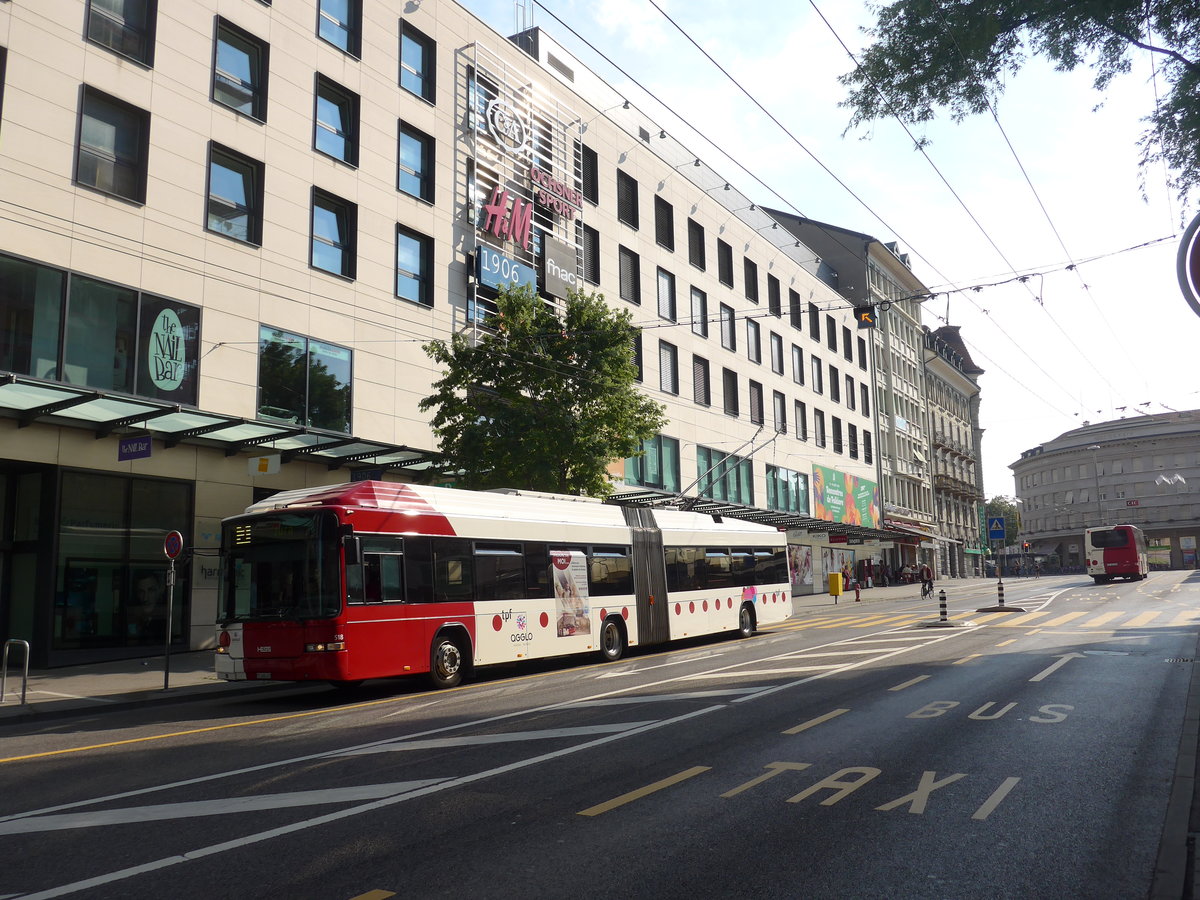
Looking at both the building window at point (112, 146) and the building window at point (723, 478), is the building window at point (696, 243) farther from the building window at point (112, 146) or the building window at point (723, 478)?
the building window at point (112, 146)

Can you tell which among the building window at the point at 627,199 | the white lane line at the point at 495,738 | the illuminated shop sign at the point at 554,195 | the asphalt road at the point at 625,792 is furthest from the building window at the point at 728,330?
the white lane line at the point at 495,738

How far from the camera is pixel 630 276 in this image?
3778cm

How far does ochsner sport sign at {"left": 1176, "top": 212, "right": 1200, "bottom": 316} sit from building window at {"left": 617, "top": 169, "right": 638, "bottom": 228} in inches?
1328

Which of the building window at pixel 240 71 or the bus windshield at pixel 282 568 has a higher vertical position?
the building window at pixel 240 71

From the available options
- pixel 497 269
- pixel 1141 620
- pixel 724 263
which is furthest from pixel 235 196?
pixel 724 263

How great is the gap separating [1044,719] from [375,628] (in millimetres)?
8755

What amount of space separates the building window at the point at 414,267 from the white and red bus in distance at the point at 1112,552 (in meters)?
42.5

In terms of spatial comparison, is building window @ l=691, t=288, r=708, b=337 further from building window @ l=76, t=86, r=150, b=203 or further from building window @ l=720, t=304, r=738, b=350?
building window @ l=76, t=86, r=150, b=203

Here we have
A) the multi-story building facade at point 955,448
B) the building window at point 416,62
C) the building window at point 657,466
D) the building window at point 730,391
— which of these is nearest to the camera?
the building window at point 416,62

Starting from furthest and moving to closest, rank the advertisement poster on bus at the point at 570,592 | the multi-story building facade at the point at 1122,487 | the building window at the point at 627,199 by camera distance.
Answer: the multi-story building facade at the point at 1122,487 < the building window at the point at 627,199 < the advertisement poster on bus at the point at 570,592

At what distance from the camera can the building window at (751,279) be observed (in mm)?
47750

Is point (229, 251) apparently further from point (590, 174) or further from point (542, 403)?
point (590, 174)

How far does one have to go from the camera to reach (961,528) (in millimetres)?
86625

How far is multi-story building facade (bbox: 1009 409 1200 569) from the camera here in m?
110
